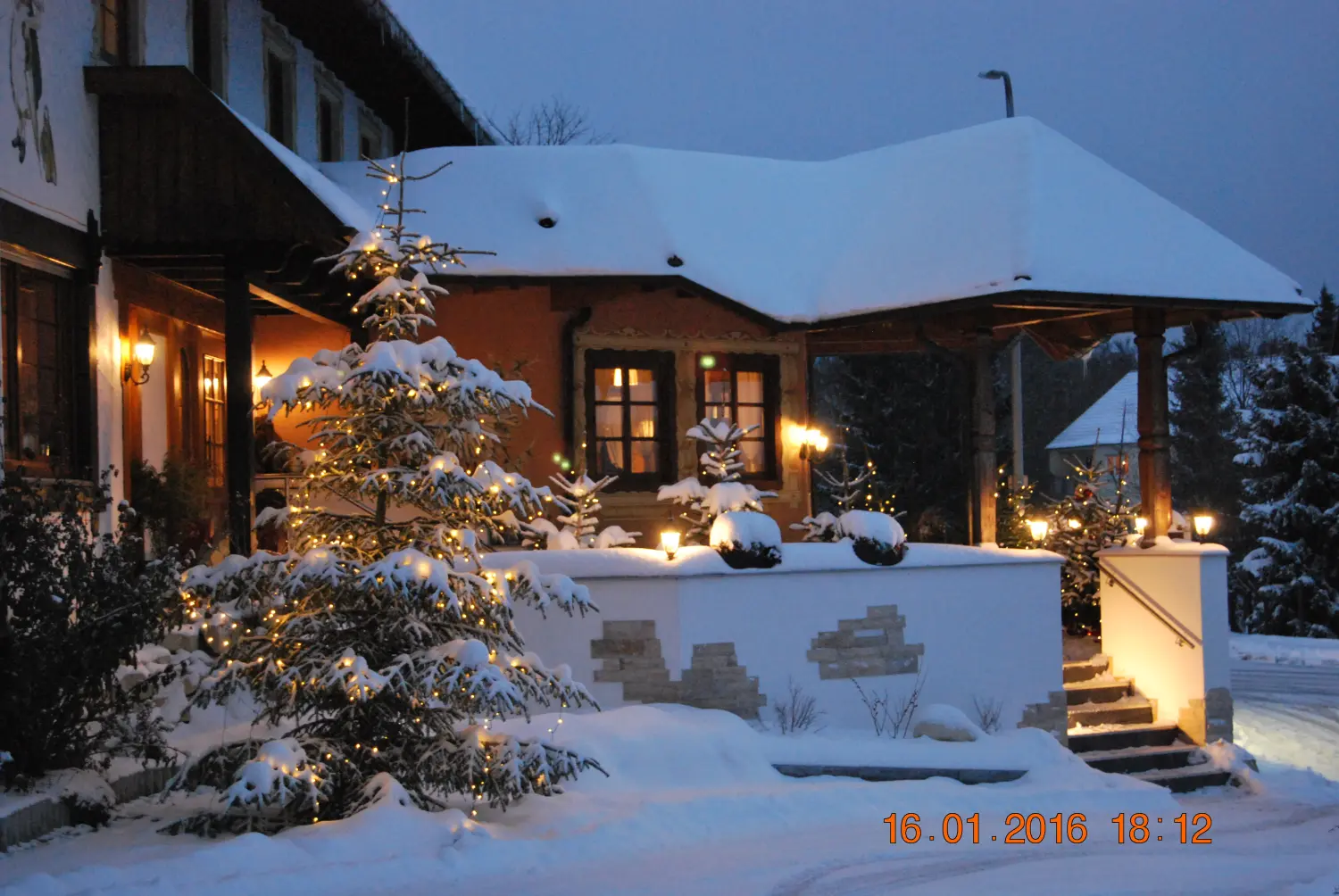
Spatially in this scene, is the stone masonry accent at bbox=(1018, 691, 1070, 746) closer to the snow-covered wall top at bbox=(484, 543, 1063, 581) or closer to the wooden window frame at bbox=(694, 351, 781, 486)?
the snow-covered wall top at bbox=(484, 543, 1063, 581)

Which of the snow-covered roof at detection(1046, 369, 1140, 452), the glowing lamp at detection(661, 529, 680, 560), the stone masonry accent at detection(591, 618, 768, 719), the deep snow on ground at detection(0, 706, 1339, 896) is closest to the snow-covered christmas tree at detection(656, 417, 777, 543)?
the glowing lamp at detection(661, 529, 680, 560)

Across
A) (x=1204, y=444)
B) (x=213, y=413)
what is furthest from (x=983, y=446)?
(x=1204, y=444)

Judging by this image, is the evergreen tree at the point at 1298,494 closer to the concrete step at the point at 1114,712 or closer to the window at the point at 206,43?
the concrete step at the point at 1114,712

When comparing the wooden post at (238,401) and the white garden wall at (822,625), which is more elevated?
the wooden post at (238,401)

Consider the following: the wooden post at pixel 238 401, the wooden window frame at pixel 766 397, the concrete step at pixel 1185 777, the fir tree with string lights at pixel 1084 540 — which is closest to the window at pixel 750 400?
the wooden window frame at pixel 766 397

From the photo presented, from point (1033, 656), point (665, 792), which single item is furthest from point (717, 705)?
point (1033, 656)

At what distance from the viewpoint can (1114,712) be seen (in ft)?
41.5

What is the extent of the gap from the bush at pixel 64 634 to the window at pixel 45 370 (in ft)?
5.38

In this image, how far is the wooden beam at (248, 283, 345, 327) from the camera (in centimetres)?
1098

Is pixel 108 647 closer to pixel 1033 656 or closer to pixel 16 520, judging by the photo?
pixel 16 520

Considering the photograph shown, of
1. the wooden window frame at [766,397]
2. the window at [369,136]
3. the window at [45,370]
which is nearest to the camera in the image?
the window at [45,370]

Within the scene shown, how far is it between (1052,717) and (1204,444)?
81.9 ft

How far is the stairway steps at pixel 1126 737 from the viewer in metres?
12.1

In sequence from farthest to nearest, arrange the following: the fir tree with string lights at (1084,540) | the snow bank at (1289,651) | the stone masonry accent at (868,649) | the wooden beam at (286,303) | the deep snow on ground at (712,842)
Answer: the snow bank at (1289,651) < the fir tree with string lights at (1084,540) < the stone masonry accent at (868,649) < the wooden beam at (286,303) < the deep snow on ground at (712,842)
